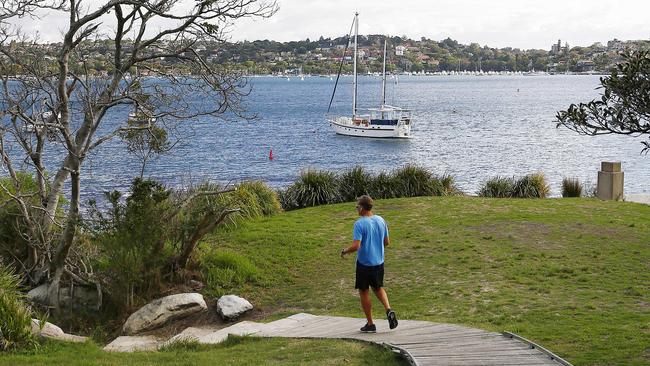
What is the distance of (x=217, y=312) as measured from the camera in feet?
40.7

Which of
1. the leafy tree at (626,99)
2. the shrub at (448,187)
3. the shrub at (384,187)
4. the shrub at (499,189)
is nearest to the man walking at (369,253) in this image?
the leafy tree at (626,99)

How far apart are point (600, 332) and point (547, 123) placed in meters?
88.5

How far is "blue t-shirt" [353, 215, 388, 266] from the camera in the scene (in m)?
9.16

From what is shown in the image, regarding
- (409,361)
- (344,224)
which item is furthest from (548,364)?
(344,224)

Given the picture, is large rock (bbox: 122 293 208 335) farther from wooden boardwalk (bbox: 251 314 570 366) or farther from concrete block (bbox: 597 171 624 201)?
concrete block (bbox: 597 171 624 201)

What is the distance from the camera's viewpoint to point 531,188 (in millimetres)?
23562

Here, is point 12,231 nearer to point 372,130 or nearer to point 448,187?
point 448,187

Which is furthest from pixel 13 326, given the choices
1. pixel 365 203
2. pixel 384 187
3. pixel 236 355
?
pixel 384 187

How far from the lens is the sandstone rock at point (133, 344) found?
10.2 meters

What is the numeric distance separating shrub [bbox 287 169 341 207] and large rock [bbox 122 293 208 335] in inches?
377

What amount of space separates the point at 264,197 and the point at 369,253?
1127cm

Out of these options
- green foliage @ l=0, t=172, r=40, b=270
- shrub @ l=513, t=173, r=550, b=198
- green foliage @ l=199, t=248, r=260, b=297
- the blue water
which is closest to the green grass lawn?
green foliage @ l=199, t=248, r=260, b=297

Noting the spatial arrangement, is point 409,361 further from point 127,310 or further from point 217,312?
point 127,310

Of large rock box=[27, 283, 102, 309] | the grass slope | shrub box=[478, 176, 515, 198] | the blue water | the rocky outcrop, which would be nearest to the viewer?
the rocky outcrop
